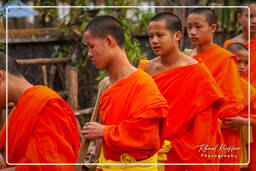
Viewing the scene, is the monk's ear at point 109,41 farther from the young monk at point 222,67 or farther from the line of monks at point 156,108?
the young monk at point 222,67

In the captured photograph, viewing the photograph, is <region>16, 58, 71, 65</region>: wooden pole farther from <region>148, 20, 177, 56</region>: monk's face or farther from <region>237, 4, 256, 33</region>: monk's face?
<region>148, 20, 177, 56</region>: monk's face

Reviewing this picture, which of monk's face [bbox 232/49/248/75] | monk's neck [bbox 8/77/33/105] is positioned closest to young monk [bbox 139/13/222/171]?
monk's face [bbox 232/49/248/75]

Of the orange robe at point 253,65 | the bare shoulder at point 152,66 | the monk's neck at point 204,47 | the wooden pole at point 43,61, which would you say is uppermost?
the monk's neck at point 204,47

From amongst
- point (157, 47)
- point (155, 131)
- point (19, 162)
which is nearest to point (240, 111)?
point (157, 47)

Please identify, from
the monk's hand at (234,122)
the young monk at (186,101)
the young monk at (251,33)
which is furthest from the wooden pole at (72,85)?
the young monk at (186,101)

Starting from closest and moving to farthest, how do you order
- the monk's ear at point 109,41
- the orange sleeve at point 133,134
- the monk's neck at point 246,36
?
the orange sleeve at point 133,134 < the monk's ear at point 109,41 < the monk's neck at point 246,36

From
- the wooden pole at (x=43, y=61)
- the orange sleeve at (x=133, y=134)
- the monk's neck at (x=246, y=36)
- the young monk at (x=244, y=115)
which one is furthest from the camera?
the wooden pole at (x=43, y=61)

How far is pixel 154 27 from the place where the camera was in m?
5.08

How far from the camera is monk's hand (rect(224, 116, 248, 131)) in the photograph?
5.96 meters

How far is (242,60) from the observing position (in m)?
6.26

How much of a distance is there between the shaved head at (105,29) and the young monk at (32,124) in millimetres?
552

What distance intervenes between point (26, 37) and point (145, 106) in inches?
189

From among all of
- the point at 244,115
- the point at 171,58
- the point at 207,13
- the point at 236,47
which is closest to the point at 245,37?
the point at 236,47

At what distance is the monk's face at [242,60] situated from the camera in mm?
6223
